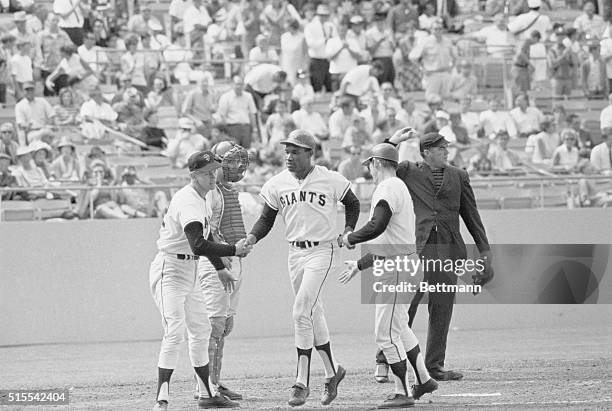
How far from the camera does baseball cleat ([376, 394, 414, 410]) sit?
8992 millimetres

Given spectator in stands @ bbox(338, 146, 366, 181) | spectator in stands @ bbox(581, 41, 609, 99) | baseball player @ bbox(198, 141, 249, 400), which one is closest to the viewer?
baseball player @ bbox(198, 141, 249, 400)

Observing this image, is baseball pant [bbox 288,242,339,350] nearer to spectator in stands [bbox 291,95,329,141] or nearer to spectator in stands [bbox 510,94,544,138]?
spectator in stands [bbox 291,95,329,141]

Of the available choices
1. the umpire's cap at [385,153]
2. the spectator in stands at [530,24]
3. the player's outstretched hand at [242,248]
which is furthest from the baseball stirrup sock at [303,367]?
the spectator in stands at [530,24]

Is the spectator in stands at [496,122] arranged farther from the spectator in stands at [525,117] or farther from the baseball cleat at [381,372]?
the baseball cleat at [381,372]

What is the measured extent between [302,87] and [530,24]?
4.88 metres

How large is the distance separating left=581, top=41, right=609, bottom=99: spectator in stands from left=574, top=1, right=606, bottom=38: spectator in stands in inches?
52.3

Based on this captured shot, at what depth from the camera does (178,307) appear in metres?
9.04

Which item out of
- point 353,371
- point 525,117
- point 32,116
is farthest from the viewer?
point 525,117

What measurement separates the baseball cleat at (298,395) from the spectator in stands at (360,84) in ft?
35.2

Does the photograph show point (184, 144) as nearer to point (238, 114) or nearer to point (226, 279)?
point (238, 114)

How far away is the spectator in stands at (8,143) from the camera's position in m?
15.9

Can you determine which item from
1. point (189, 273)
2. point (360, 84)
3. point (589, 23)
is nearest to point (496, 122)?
point (360, 84)

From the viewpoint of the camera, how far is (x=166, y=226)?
918cm

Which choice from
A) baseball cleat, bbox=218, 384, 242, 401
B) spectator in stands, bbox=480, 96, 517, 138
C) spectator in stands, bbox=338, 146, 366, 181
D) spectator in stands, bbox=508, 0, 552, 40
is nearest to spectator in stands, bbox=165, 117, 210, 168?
spectator in stands, bbox=338, 146, 366, 181
